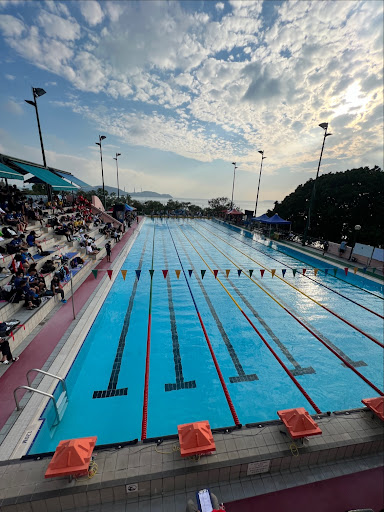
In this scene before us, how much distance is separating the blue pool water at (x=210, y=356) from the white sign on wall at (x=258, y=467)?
160cm

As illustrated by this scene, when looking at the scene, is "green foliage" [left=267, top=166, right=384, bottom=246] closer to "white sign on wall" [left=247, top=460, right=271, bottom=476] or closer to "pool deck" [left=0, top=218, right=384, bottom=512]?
"pool deck" [left=0, top=218, right=384, bottom=512]

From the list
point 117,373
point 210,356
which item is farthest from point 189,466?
point 210,356

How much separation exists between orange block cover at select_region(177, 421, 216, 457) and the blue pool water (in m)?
1.86

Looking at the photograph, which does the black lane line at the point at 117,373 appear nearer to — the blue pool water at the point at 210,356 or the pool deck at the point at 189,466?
the blue pool water at the point at 210,356

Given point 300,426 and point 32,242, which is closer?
point 300,426

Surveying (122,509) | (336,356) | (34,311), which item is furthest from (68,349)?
(336,356)

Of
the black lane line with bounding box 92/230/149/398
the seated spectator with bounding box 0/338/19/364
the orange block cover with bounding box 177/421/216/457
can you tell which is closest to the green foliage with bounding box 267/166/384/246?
the black lane line with bounding box 92/230/149/398

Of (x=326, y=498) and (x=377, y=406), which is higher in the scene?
(x=377, y=406)

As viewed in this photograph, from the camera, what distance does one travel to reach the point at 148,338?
26.1ft

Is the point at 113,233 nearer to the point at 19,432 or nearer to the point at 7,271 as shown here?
the point at 7,271

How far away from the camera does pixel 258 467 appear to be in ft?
11.4

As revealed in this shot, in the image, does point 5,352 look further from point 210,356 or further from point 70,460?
point 210,356

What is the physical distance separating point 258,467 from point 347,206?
1061 inches

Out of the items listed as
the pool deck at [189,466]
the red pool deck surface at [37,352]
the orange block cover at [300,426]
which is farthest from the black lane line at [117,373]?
the orange block cover at [300,426]
